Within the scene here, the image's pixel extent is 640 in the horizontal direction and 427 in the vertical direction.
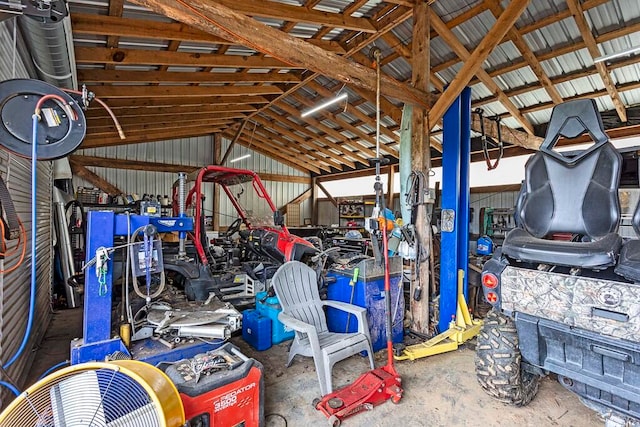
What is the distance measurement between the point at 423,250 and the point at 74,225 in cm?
582

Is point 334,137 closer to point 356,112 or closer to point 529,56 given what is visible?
point 356,112

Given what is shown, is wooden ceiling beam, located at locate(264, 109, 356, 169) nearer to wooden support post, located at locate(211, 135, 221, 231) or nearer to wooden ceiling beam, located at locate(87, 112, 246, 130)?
wooden ceiling beam, located at locate(87, 112, 246, 130)

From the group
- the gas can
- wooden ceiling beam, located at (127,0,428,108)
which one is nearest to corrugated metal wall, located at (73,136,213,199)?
wooden ceiling beam, located at (127,0,428,108)

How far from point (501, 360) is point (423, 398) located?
763 millimetres

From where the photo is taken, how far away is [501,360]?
211 centimetres

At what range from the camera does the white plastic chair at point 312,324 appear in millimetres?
2500

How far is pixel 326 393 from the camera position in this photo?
246cm

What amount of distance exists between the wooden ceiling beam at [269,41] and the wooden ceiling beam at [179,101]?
4.03 metres

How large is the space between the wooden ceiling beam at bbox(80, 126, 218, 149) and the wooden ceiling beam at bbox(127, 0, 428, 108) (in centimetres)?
696

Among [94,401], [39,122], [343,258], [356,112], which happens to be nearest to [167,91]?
[356,112]

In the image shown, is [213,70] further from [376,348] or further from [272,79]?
[376,348]

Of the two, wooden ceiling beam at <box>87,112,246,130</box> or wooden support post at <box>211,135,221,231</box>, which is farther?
wooden support post at <box>211,135,221,231</box>

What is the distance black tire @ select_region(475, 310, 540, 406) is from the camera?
82.8 inches

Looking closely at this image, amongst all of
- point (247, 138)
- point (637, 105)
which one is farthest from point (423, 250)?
point (247, 138)
